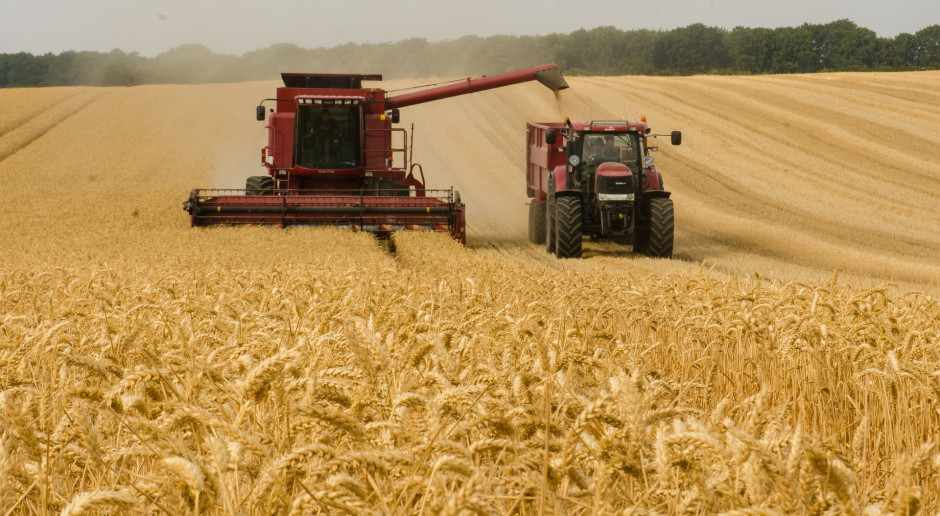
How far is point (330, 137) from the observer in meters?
17.9

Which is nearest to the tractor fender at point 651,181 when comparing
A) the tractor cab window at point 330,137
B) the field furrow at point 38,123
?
the tractor cab window at point 330,137

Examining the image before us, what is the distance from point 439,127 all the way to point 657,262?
21.7m

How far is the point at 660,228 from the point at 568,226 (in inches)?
54.6

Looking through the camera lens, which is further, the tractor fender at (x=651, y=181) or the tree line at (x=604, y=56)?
the tree line at (x=604, y=56)

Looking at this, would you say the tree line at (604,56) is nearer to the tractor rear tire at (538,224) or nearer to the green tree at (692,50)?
the green tree at (692,50)

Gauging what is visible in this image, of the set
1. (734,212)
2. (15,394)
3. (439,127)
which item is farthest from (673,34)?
(15,394)

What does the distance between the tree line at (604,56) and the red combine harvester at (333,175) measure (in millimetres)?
40602

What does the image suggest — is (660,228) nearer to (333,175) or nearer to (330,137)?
(333,175)

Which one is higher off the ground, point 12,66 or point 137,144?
point 12,66

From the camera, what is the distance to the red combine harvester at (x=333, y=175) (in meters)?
16.3

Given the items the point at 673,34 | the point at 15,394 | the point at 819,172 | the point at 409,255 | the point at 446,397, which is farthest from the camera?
the point at 673,34

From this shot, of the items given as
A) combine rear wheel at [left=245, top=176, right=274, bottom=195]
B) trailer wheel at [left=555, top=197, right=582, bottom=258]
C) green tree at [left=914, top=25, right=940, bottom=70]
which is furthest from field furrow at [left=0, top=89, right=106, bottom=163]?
green tree at [left=914, top=25, right=940, bottom=70]

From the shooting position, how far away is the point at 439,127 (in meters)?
35.1

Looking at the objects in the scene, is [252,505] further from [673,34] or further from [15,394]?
[673,34]
